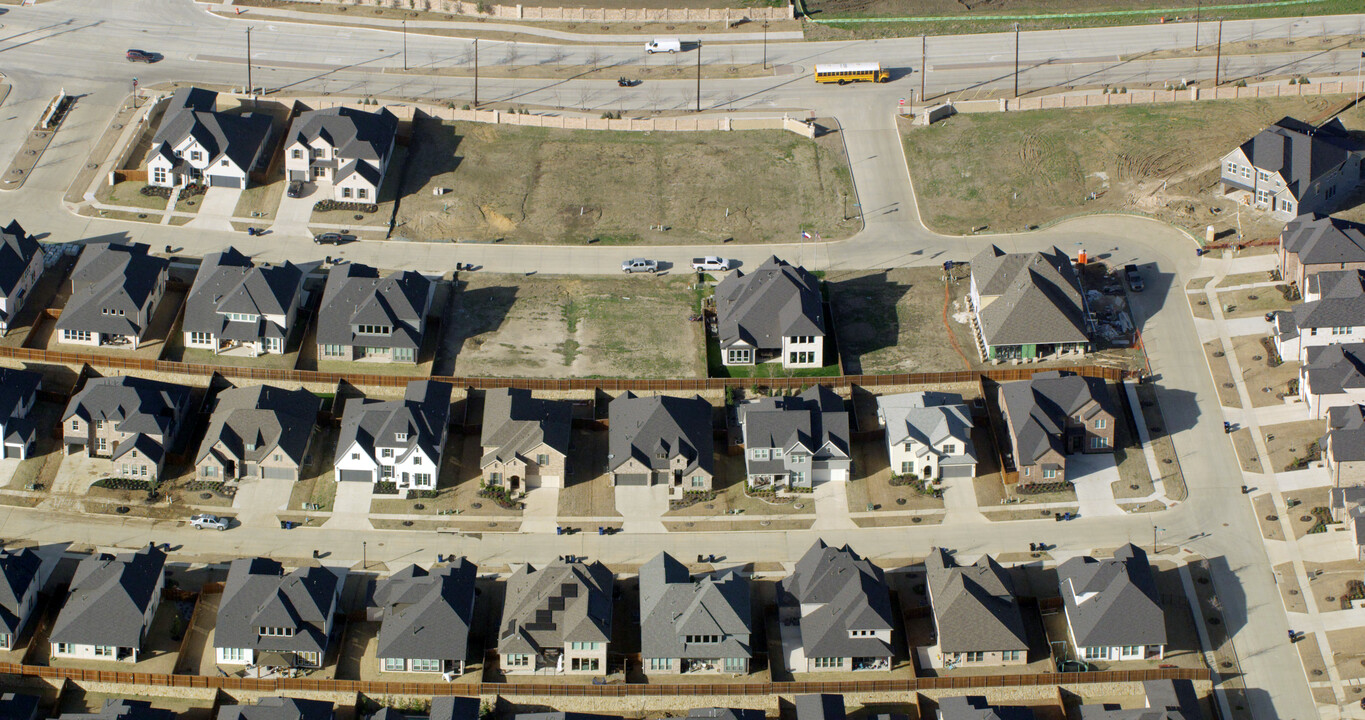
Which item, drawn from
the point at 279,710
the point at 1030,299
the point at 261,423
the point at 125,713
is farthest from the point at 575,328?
the point at 125,713

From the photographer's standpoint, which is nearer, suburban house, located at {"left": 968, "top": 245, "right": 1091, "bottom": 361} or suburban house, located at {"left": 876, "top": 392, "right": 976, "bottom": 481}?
suburban house, located at {"left": 876, "top": 392, "right": 976, "bottom": 481}

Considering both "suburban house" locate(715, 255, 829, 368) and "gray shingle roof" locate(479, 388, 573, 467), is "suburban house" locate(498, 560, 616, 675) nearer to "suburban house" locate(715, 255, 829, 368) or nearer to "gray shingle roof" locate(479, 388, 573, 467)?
"gray shingle roof" locate(479, 388, 573, 467)

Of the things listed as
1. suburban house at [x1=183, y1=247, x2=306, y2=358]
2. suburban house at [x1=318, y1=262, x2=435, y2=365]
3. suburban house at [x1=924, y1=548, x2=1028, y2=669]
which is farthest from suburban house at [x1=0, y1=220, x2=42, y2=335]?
suburban house at [x1=924, y1=548, x2=1028, y2=669]

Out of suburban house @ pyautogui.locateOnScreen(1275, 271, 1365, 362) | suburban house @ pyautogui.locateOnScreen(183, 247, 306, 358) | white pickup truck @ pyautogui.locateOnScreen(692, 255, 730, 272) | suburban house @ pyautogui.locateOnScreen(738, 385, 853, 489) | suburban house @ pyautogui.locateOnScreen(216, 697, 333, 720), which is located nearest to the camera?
suburban house @ pyautogui.locateOnScreen(216, 697, 333, 720)

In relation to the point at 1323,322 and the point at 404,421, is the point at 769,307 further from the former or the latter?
the point at 1323,322

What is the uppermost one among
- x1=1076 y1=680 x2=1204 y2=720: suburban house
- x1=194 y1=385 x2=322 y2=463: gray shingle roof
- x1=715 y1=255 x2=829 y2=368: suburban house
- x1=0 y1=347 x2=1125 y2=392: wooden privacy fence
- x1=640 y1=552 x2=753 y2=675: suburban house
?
x1=715 y1=255 x2=829 y2=368: suburban house

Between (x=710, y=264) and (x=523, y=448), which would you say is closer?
(x=523, y=448)

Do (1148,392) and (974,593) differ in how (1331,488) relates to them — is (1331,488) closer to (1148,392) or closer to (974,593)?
(1148,392)
